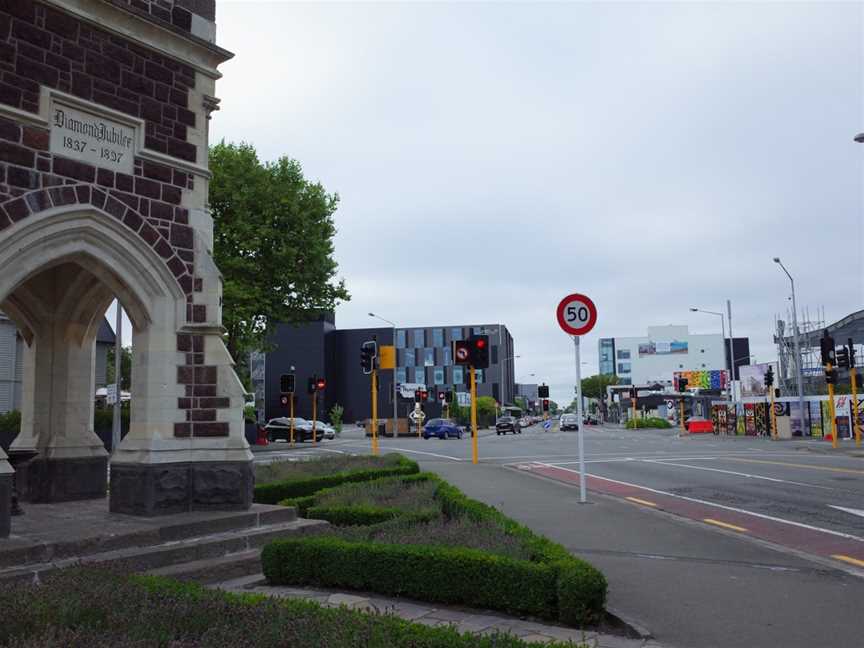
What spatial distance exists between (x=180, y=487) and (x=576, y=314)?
7.51 metres

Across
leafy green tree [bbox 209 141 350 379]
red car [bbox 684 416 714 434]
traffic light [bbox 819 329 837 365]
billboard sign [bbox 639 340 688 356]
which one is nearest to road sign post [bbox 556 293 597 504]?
leafy green tree [bbox 209 141 350 379]

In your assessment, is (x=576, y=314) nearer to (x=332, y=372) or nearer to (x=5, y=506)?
(x=5, y=506)

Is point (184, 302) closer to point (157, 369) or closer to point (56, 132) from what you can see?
point (157, 369)

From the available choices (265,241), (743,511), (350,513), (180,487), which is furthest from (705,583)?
(265,241)

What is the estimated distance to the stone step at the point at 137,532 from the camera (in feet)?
23.3

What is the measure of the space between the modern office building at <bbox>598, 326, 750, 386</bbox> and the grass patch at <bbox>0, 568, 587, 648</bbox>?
129 meters

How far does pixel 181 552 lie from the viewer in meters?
7.98

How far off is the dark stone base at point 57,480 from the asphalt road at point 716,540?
21.0ft

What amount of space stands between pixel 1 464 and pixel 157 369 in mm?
2252

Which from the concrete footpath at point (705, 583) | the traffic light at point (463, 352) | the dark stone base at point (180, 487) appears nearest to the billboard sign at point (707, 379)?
the traffic light at point (463, 352)

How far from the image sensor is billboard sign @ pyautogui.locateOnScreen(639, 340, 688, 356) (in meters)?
136

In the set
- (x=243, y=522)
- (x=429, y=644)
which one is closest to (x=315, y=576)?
(x=243, y=522)

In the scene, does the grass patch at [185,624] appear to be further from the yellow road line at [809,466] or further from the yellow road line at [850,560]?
the yellow road line at [809,466]

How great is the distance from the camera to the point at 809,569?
25.4ft
